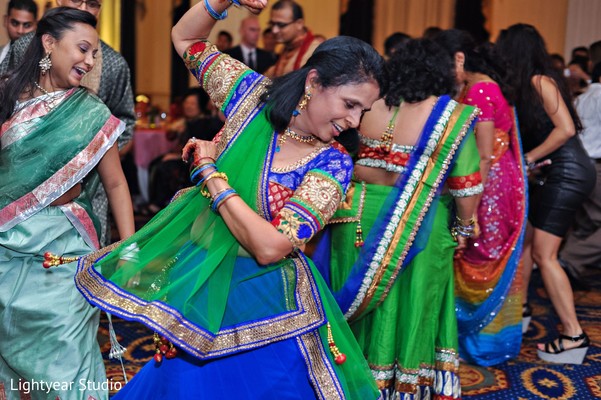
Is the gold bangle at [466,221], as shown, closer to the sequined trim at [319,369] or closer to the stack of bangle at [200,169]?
the sequined trim at [319,369]

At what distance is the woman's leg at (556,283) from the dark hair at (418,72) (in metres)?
1.11

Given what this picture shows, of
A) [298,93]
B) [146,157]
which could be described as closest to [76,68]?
[298,93]

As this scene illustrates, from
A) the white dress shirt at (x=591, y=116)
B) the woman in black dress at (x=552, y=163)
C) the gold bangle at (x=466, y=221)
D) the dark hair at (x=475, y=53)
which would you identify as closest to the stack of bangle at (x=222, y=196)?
the gold bangle at (x=466, y=221)

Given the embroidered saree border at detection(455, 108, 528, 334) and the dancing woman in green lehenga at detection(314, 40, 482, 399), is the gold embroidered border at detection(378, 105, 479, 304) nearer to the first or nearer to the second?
the dancing woman in green lehenga at detection(314, 40, 482, 399)

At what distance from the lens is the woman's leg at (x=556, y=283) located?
357 centimetres

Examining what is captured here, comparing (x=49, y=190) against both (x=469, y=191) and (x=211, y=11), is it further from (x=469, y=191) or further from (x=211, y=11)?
(x=469, y=191)

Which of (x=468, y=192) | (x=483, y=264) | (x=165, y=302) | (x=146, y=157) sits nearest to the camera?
(x=165, y=302)

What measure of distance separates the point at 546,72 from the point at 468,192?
3.75 ft

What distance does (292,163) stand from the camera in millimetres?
1768

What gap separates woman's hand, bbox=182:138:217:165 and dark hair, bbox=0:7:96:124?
78 centimetres

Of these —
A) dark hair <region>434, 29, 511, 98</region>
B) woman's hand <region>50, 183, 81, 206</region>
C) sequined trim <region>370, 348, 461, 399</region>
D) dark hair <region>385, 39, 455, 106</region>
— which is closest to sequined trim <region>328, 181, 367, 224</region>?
dark hair <region>385, 39, 455, 106</region>

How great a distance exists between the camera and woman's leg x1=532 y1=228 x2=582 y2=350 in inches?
140

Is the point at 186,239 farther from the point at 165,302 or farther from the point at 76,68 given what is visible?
the point at 76,68

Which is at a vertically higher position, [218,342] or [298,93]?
[298,93]
